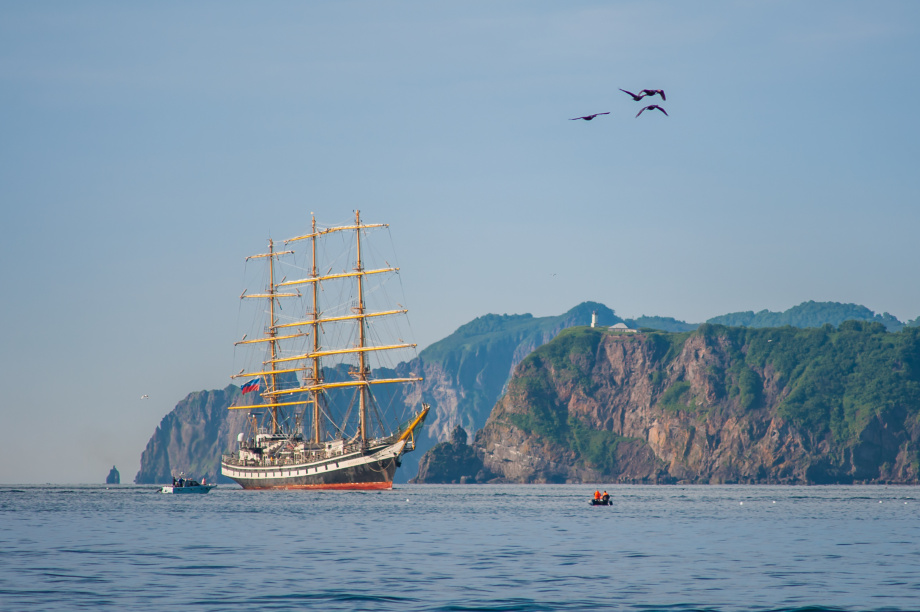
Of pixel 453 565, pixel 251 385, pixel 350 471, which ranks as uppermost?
pixel 251 385

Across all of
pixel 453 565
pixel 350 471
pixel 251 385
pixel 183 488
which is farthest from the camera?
pixel 251 385

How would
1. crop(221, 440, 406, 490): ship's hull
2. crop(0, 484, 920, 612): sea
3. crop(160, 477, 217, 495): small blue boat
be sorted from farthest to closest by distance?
crop(160, 477, 217, 495): small blue boat < crop(221, 440, 406, 490): ship's hull < crop(0, 484, 920, 612): sea

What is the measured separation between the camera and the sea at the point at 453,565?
4131 centimetres

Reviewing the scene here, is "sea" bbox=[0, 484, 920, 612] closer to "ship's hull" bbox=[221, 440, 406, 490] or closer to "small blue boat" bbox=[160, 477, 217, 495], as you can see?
"ship's hull" bbox=[221, 440, 406, 490]

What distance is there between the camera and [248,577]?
157ft

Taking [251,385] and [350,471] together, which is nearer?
[350,471]

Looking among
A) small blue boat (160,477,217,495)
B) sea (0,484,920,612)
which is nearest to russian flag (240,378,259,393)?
small blue boat (160,477,217,495)

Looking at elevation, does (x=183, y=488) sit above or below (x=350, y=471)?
below

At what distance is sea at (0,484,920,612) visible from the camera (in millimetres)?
41312

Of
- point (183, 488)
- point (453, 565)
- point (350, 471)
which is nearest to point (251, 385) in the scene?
point (183, 488)

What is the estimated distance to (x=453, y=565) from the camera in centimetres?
5325

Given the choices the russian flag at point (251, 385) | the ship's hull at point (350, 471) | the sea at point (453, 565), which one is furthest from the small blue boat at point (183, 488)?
the sea at point (453, 565)

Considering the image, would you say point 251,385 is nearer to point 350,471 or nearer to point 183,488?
point 183,488

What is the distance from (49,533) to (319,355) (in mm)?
125162
